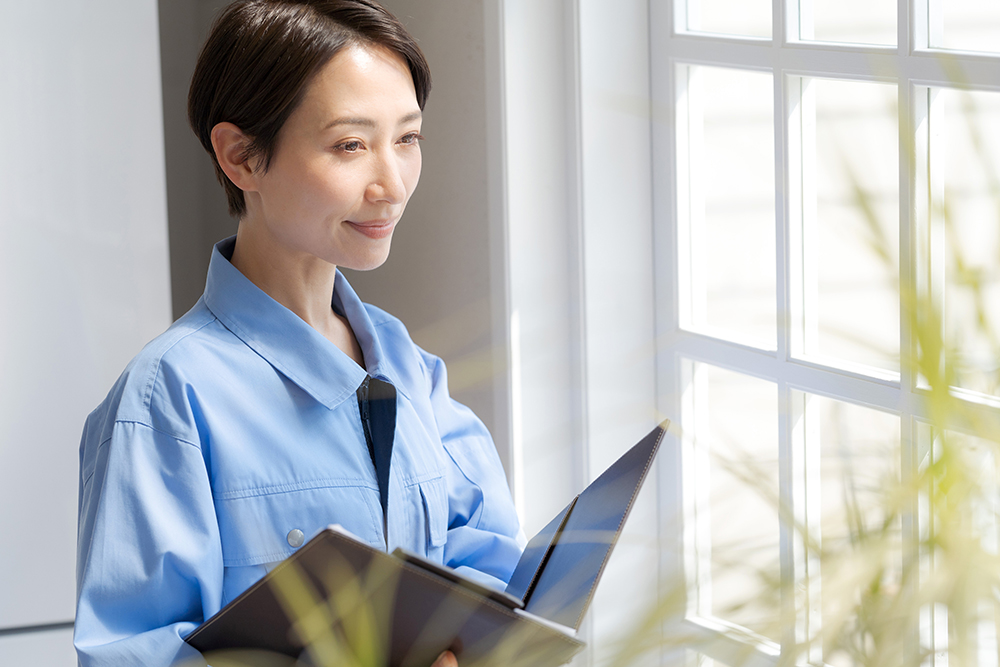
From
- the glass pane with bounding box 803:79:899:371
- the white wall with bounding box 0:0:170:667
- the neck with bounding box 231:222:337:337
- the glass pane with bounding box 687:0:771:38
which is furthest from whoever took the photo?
the white wall with bounding box 0:0:170:667

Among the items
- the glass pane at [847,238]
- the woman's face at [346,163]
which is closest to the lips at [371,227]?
the woman's face at [346,163]

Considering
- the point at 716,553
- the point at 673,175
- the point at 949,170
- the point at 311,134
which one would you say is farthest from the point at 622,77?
the point at 716,553

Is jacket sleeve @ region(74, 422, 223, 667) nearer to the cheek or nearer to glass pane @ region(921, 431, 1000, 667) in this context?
the cheek

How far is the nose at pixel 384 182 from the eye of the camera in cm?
86

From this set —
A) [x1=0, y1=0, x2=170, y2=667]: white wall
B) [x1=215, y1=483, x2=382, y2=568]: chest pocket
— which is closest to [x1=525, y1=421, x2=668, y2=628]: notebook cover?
[x1=215, y1=483, x2=382, y2=568]: chest pocket

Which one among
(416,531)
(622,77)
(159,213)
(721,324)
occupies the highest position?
(622,77)

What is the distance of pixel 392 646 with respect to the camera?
1.98ft

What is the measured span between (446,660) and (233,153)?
1.74 feet

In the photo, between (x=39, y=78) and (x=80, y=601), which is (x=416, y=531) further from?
(x=39, y=78)

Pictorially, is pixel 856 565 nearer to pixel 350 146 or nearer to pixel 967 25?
pixel 350 146

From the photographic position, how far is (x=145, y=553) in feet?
2.57

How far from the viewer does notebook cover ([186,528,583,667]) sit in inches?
15.9

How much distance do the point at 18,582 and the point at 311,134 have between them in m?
1.01

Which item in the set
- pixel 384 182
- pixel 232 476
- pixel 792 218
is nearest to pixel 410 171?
pixel 384 182
